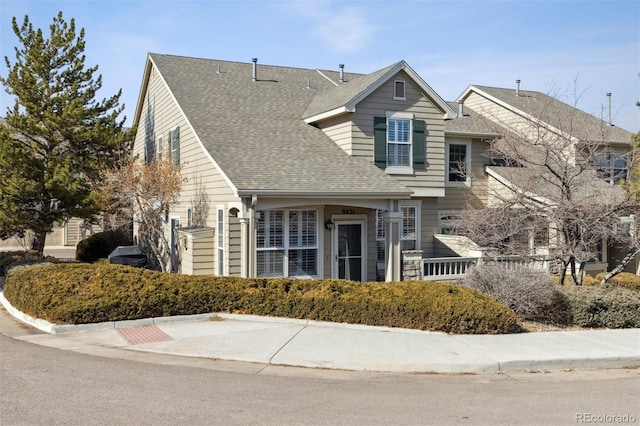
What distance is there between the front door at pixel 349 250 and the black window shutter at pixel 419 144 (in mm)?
3222

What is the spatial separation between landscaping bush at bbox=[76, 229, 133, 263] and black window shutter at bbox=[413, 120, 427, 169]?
46.2 feet

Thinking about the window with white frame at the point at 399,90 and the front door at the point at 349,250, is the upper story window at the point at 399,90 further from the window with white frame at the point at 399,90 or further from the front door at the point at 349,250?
the front door at the point at 349,250

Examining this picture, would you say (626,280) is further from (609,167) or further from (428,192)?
(428,192)

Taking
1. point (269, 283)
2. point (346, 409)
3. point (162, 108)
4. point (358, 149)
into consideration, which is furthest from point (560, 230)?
point (162, 108)

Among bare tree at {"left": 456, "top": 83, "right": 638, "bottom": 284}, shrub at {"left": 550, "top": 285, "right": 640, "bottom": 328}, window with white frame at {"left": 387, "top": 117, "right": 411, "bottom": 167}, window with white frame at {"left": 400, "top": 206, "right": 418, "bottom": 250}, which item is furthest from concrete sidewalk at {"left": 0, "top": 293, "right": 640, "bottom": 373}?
window with white frame at {"left": 387, "top": 117, "right": 411, "bottom": 167}

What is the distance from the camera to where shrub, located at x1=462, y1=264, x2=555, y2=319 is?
12.7m

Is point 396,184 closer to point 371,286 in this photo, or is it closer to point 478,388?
point 371,286

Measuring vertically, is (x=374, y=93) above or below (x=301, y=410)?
above

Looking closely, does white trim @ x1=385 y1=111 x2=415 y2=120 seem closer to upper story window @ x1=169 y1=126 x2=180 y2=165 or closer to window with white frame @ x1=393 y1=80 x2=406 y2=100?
window with white frame @ x1=393 y1=80 x2=406 y2=100

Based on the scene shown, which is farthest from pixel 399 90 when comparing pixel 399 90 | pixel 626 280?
pixel 626 280

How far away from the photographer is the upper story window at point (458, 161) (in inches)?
833

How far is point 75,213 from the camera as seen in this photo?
1978 cm

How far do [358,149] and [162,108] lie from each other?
8.38m

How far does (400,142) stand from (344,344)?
32.3ft
